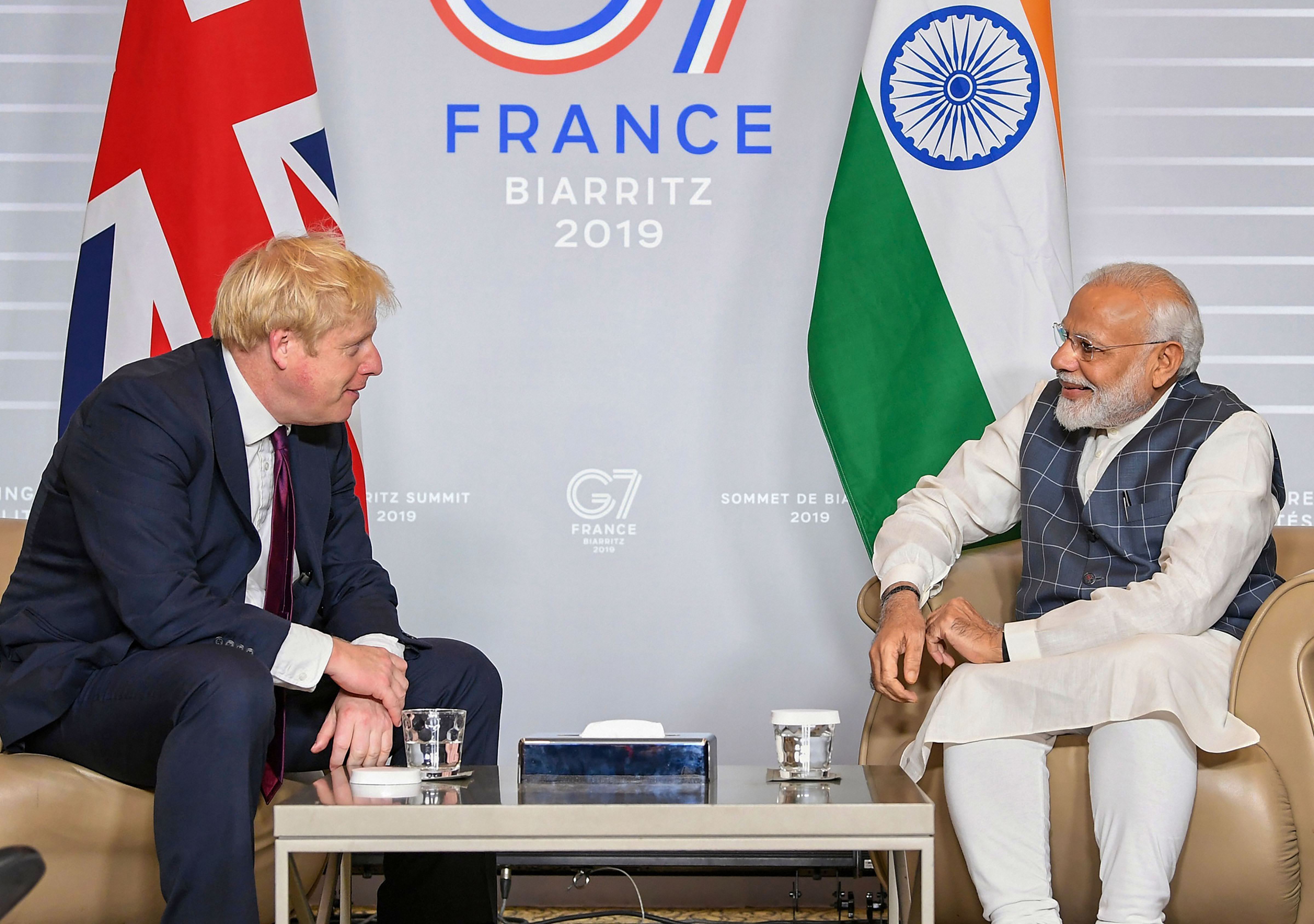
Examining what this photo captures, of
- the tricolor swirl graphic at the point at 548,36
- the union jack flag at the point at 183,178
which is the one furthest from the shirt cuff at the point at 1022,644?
the tricolor swirl graphic at the point at 548,36

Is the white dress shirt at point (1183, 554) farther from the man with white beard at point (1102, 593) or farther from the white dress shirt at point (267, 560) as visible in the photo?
the white dress shirt at point (267, 560)

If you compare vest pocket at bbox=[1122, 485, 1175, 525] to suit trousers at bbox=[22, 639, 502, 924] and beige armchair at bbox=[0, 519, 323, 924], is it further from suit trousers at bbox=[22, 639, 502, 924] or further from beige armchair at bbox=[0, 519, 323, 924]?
beige armchair at bbox=[0, 519, 323, 924]

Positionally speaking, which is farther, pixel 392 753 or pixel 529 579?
pixel 529 579

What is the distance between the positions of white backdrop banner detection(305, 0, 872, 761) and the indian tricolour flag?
26 centimetres

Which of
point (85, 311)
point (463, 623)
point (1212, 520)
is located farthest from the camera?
point (463, 623)

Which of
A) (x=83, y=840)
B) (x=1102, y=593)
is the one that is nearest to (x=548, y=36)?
(x=1102, y=593)

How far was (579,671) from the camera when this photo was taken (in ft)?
10.2

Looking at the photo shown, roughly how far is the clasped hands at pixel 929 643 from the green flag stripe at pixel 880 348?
0.67 meters

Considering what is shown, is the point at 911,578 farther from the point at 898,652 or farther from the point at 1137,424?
the point at 1137,424

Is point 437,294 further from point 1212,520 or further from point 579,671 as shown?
point 1212,520

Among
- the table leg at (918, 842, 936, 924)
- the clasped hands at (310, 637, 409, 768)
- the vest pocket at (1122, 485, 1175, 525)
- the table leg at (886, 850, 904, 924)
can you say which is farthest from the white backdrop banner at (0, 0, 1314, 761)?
the table leg at (918, 842, 936, 924)

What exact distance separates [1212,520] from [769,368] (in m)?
1.29

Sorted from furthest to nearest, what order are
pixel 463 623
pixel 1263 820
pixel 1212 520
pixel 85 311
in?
pixel 463 623 → pixel 85 311 → pixel 1212 520 → pixel 1263 820

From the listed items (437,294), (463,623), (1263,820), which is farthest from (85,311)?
(1263,820)
